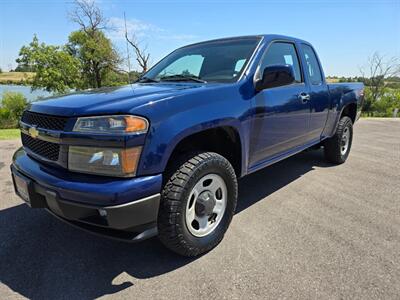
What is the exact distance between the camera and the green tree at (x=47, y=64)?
2534 cm

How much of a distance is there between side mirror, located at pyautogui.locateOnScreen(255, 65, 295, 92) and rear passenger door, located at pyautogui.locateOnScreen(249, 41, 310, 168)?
0.25ft

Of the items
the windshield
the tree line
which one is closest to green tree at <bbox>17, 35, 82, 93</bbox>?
the tree line

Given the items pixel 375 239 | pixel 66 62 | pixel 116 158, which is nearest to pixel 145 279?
pixel 116 158

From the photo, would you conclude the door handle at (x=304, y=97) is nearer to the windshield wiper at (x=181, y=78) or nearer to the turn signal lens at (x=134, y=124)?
the windshield wiper at (x=181, y=78)

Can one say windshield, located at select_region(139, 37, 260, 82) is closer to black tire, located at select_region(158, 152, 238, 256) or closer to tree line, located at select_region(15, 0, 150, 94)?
black tire, located at select_region(158, 152, 238, 256)

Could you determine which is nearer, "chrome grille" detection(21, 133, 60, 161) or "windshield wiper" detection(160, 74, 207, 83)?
"chrome grille" detection(21, 133, 60, 161)

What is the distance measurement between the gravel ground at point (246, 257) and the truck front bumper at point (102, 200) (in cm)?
43

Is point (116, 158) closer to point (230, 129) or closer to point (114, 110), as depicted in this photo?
point (114, 110)

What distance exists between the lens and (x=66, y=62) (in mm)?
26344

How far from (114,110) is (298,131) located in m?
2.48

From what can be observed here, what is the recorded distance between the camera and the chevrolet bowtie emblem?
2277mm

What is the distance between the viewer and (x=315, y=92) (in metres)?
3.94

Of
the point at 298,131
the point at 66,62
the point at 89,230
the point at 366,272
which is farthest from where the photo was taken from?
the point at 66,62

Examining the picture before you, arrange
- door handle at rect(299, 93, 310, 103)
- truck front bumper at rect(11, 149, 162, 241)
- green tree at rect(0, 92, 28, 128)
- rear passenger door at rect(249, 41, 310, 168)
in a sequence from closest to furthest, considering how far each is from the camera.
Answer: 1. truck front bumper at rect(11, 149, 162, 241)
2. rear passenger door at rect(249, 41, 310, 168)
3. door handle at rect(299, 93, 310, 103)
4. green tree at rect(0, 92, 28, 128)
